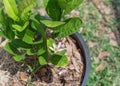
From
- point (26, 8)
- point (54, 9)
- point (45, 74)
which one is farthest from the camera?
point (45, 74)

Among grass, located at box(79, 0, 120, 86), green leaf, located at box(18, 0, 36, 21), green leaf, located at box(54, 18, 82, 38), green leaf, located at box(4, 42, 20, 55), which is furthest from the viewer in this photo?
grass, located at box(79, 0, 120, 86)

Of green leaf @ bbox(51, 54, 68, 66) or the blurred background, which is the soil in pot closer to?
green leaf @ bbox(51, 54, 68, 66)

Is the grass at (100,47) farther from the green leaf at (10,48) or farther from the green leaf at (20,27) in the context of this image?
the green leaf at (20,27)

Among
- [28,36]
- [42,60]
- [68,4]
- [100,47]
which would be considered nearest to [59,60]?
[42,60]

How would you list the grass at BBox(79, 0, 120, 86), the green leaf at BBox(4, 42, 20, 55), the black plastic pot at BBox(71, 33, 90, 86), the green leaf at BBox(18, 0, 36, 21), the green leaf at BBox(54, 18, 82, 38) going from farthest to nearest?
the grass at BBox(79, 0, 120, 86)
the black plastic pot at BBox(71, 33, 90, 86)
the green leaf at BBox(4, 42, 20, 55)
the green leaf at BBox(54, 18, 82, 38)
the green leaf at BBox(18, 0, 36, 21)

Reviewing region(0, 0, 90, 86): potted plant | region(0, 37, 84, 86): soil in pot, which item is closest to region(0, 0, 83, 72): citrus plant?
region(0, 0, 90, 86): potted plant

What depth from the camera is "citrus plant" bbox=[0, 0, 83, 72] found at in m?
1.41

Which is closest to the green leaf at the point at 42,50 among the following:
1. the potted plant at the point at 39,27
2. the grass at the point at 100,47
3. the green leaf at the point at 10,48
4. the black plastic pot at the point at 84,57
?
the potted plant at the point at 39,27

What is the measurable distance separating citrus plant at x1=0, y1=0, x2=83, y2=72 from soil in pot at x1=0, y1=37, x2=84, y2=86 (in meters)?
0.21

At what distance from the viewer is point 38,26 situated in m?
1.39

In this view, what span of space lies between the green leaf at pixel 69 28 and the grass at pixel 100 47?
656 millimetres

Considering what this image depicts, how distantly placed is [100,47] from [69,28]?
2.65ft

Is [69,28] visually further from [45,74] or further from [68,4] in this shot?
[45,74]

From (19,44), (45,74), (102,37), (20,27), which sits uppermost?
(20,27)
